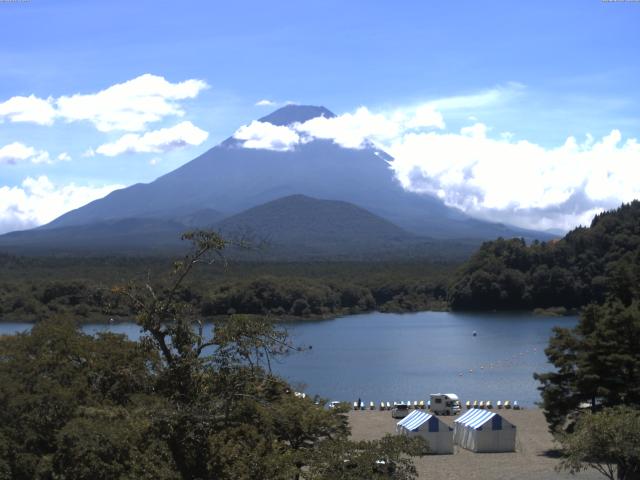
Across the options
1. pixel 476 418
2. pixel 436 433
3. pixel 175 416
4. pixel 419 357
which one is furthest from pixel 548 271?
pixel 175 416

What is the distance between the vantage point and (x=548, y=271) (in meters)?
58.3

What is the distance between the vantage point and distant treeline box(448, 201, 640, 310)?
189ft

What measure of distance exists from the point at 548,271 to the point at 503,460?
4308 cm

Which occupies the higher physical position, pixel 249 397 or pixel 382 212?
pixel 382 212

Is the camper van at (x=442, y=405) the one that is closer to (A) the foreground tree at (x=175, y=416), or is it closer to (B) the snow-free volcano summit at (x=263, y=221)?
(A) the foreground tree at (x=175, y=416)

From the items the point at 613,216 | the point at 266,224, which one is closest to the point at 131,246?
the point at 266,224

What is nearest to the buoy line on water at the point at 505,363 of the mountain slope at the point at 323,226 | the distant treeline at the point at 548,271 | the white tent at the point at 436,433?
the white tent at the point at 436,433

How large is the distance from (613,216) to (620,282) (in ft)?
148

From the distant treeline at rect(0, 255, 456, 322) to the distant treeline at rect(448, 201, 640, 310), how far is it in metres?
3.45

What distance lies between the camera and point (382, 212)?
188500 mm

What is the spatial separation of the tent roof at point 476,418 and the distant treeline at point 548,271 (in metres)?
39.5

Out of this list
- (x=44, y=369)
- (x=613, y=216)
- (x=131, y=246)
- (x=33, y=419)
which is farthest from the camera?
(x=131, y=246)

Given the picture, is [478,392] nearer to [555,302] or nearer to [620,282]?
[620,282]

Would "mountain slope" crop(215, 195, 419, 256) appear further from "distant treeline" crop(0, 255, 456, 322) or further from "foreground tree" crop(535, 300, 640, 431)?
"foreground tree" crop(535, 300, 640, 431)
